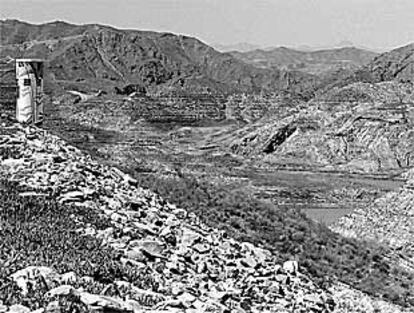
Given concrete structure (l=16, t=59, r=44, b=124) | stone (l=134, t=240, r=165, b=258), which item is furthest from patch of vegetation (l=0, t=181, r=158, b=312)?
concrete structure (l=16, t=59, r=44, b=124)

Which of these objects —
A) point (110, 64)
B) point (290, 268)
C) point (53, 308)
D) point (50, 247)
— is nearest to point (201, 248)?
point (290, 268)

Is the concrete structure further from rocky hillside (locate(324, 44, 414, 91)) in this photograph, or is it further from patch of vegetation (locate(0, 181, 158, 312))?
rocky hillside (locate(324, 44, 414, 91))

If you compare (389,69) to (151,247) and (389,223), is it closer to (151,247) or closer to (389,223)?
(389,223)

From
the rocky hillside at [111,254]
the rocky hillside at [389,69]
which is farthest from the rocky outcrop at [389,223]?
the rocky hillside at [389,69]

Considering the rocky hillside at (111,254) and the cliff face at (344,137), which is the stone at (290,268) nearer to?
the rocky hillside at (111,254)

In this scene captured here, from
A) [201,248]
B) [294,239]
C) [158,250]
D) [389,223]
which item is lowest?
[389,223]

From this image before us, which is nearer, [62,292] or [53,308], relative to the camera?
[53,308]
